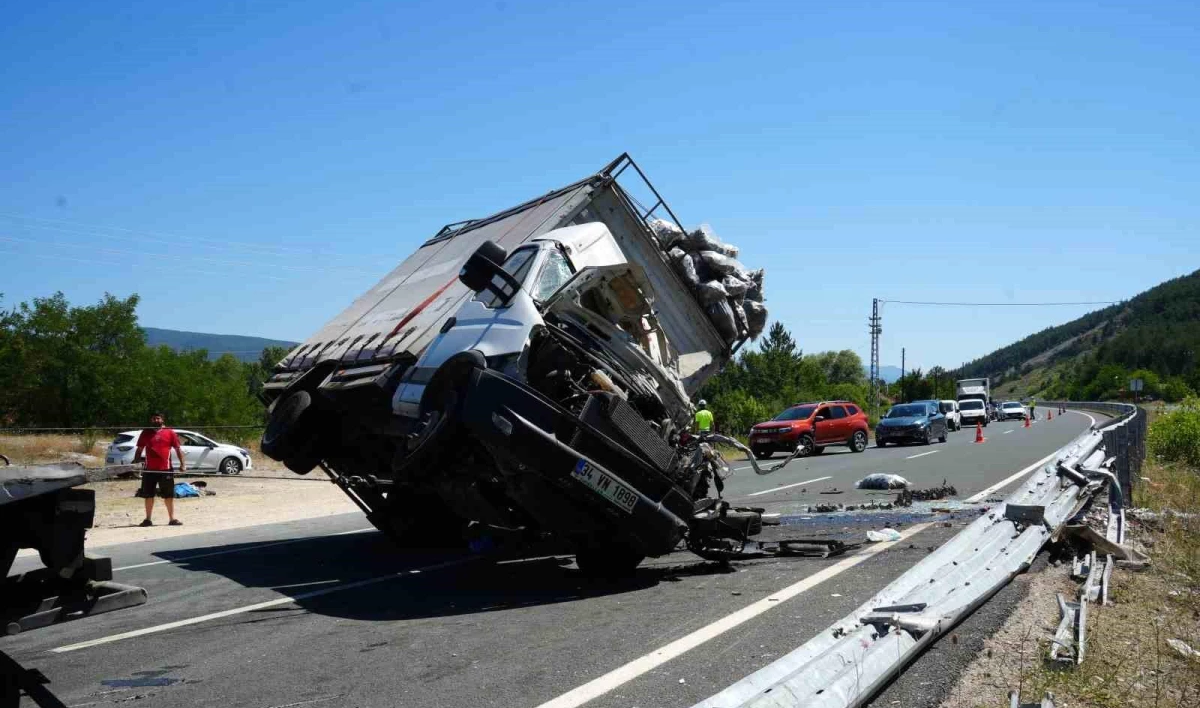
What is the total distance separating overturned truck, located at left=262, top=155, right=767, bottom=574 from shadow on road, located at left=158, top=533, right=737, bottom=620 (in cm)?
33

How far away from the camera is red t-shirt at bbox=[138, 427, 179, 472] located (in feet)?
46.2

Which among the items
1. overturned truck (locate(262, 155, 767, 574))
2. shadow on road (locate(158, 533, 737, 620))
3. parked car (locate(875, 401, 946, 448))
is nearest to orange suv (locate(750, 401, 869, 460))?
parked car (locate(875, 401, 946, 448))

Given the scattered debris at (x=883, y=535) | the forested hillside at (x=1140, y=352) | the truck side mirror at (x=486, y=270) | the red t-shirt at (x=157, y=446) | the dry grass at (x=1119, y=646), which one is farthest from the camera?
the forested hillside at (x=1140, y=352)

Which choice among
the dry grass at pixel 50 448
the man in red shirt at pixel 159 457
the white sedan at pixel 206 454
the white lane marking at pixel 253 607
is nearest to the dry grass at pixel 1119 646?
the white lane marking at pixel 253 607

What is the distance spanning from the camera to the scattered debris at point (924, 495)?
13.1 meters

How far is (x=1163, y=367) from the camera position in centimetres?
11281

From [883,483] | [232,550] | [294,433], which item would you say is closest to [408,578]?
[294,433]

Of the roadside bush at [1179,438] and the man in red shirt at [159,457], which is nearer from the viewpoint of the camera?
the man in red shirt at [159,457]

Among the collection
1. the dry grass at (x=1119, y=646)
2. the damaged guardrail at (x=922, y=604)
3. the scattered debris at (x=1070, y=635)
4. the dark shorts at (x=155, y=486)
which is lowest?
the dark shorts at (x=155, y=486)

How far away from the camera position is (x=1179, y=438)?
19.9 m

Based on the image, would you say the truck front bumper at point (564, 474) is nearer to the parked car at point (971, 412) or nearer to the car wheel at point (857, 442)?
the car wheel at point (857, 442)

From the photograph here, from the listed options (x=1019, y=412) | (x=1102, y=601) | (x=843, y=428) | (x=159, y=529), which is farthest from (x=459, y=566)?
(x=1019, y=412)

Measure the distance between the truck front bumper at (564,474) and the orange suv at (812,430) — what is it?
21.0 m

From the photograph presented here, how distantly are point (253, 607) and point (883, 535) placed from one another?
588cm
